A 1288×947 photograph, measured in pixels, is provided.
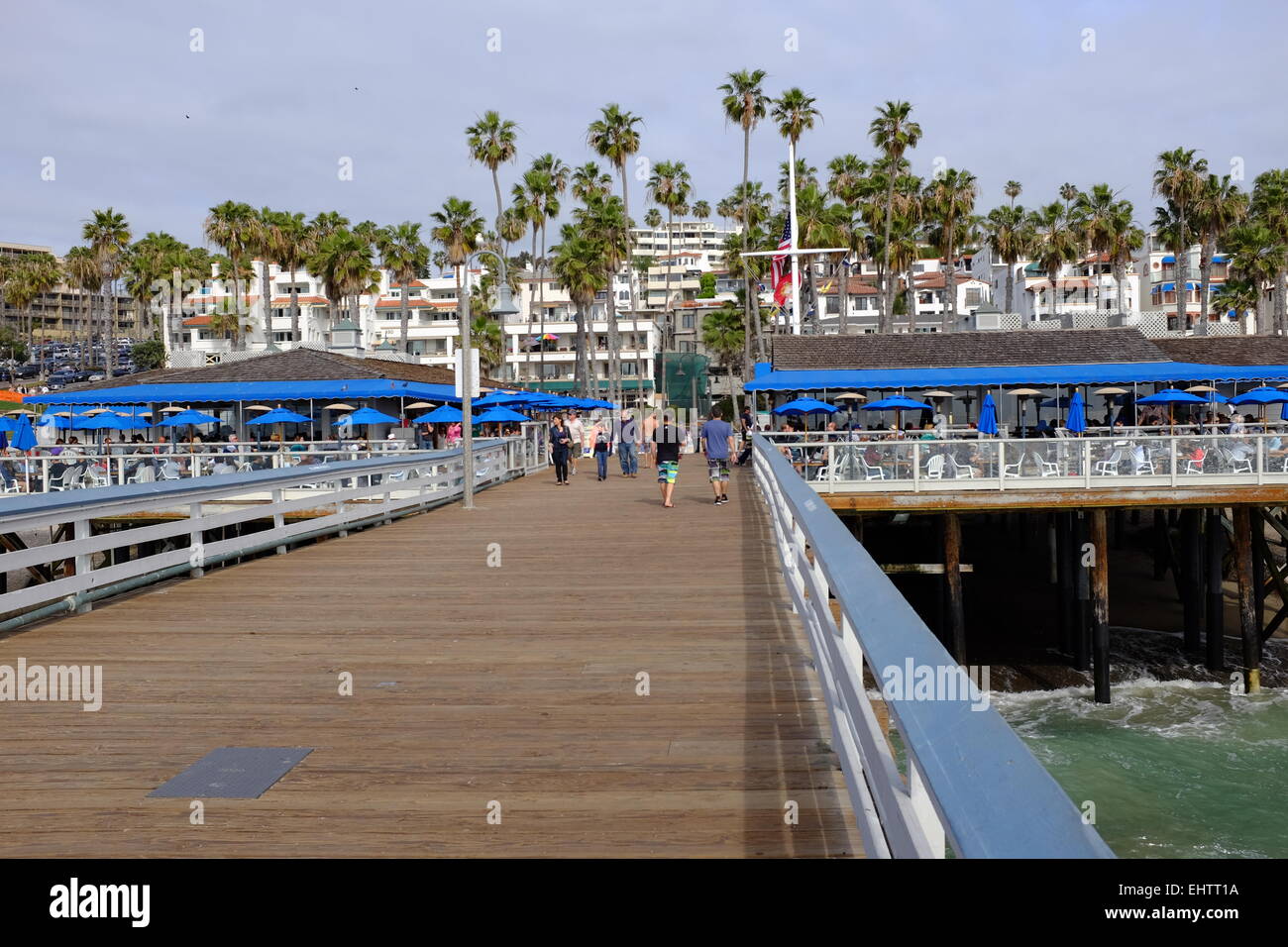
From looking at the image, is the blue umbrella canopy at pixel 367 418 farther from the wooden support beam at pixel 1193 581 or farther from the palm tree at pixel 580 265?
the palm tree at pixel 580 265

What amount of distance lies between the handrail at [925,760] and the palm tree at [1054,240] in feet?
268

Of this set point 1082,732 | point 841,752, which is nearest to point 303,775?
point 841,752

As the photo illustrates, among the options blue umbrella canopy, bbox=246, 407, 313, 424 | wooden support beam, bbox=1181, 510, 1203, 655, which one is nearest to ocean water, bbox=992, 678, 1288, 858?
wooden support beam, bbox=1181, 510, 1203, 655

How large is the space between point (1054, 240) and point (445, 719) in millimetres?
81909

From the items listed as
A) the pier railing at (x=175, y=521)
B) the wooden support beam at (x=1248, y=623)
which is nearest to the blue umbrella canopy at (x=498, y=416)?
the pier railing at (x=175, y=521)

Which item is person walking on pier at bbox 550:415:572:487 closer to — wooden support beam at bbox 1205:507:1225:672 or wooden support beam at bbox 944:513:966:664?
wooden support beam at bbox 944:513:966:664

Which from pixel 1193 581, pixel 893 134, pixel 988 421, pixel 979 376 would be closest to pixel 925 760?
pixel 1193 581

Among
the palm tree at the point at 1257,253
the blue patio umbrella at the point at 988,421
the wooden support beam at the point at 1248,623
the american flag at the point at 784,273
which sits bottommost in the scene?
the wooden support beam at the point at 1248,623

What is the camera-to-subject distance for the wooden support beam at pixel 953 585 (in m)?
21.2

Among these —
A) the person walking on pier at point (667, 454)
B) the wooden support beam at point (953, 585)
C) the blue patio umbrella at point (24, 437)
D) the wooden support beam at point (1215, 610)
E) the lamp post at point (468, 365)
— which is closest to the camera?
the lamp post at point (468, 365)

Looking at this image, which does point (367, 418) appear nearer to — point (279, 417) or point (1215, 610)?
point (279, 417)

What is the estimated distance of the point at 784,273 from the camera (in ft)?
137
